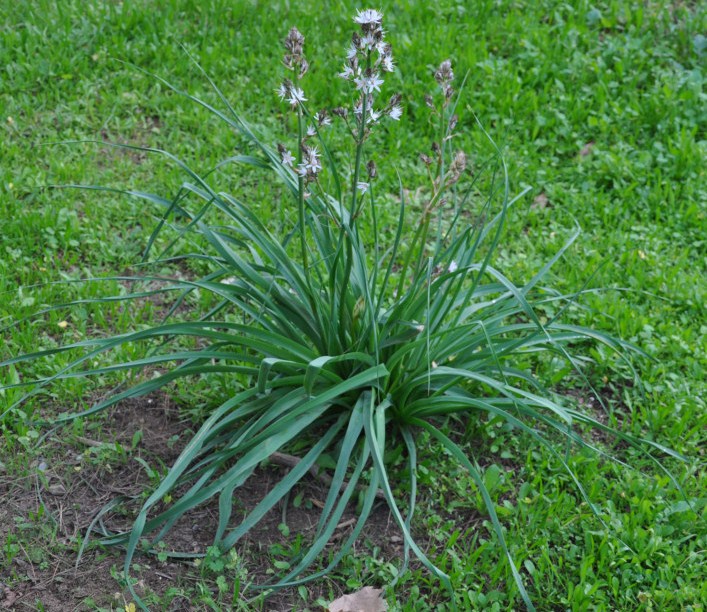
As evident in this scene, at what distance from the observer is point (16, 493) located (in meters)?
2.88

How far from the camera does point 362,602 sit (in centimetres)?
257

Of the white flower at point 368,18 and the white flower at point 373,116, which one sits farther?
the white flower at point 373,116

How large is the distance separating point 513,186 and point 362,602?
97.8 inches

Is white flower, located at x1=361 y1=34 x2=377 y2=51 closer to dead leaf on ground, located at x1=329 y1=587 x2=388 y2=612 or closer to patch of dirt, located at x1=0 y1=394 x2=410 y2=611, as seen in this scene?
patch of dirt, located at x1=0 y1=394 x2=410 y2=611

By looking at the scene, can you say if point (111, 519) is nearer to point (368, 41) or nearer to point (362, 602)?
point (362, 602)

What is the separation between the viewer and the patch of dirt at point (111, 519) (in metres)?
2.60

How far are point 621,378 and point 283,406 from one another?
148cm

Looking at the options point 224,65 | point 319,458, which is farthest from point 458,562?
point 224,65

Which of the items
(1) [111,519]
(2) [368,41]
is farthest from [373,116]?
(1) [111,519]

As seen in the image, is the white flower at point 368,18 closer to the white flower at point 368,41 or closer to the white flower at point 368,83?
the white flower at point 368,41

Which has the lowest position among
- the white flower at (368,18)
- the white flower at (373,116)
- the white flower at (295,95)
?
the white flower at (373,116)

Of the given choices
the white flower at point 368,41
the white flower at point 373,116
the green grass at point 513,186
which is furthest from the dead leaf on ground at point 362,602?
the white flower at point 368,41

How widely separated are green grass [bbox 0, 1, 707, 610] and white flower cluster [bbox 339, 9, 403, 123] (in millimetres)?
1235

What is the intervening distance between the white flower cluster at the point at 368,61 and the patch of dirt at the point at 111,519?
1.29 m
